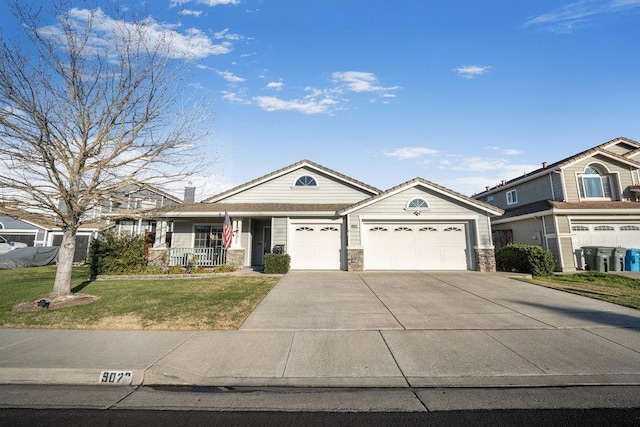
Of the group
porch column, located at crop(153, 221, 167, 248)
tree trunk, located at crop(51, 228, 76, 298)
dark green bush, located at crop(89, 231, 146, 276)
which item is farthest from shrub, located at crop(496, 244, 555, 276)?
porch column, located at crop(153, 221, 167, 248)

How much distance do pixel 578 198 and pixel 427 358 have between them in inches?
704

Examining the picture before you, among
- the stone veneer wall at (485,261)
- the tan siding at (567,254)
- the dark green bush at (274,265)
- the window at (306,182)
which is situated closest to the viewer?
the dark green bush at (274,265)

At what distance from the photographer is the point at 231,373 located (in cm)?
393

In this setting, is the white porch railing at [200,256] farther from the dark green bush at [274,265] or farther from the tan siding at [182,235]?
the dark green bush at [274,265]

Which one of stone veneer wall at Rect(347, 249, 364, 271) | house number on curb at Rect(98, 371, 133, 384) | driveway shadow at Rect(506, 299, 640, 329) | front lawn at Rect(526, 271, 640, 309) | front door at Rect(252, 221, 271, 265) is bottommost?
house number on curb at Rect(98, 371, 133, 384)

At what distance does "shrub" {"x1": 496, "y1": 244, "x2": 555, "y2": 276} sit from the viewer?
12.6 m

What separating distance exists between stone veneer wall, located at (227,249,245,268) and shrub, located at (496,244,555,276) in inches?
534

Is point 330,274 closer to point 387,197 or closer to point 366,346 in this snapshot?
point 387,197

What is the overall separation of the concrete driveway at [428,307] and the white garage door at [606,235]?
7.89 metres

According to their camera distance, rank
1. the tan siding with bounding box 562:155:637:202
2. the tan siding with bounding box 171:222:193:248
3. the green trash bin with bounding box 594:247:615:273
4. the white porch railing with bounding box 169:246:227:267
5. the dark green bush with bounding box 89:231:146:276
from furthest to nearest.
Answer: the tan siding with bounding box 562:155:637:202 < the tan siding with bounding box 171:222:193:248 < the white porch railing with bounding box 169:246:227:267 < the green trash bin with bounding box 594:247:615:273 < the dark green bush with bounding box 89:231:146:276

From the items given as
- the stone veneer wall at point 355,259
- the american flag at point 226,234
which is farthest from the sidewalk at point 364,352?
the american flag at point 226,234

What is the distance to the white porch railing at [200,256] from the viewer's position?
15023mm

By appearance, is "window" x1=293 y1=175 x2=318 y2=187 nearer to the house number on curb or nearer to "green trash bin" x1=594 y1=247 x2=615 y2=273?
the house number on curb

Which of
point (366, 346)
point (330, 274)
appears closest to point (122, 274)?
point (330, 274)
